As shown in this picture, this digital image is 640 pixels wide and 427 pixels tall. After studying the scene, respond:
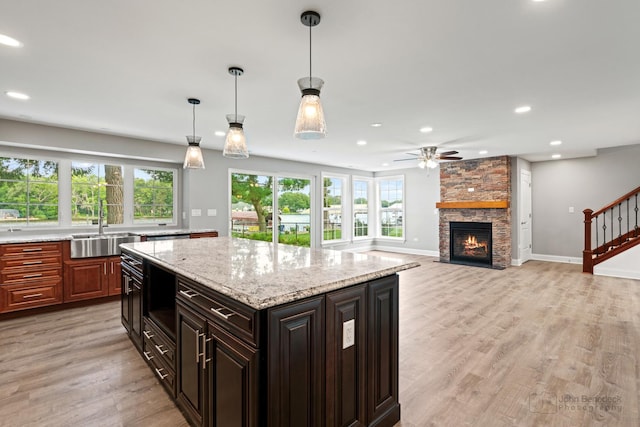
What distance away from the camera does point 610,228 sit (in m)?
6.53

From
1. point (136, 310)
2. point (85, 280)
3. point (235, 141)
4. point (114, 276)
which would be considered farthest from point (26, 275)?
point (235, 141)

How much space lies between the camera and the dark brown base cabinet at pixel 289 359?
1305 mm

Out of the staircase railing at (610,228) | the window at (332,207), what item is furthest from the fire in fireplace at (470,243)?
the window at (332,207)

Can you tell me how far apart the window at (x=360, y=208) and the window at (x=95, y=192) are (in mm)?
5923

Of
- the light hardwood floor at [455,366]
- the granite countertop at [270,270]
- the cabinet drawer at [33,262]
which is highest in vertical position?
the granite countertop at [270,270]

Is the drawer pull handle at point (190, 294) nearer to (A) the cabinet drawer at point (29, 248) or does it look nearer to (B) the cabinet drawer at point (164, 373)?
(B) the cabinet drawer at point (164, 373)

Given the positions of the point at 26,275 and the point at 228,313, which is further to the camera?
the point at 26,275

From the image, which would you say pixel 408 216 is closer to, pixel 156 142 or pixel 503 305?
pixel 503 305

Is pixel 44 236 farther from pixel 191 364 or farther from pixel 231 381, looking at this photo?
pixel 231 381

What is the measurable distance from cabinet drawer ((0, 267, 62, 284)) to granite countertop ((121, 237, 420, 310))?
7.49 ft

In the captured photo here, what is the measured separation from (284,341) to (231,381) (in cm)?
34

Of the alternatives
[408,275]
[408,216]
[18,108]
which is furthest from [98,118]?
[408,216]

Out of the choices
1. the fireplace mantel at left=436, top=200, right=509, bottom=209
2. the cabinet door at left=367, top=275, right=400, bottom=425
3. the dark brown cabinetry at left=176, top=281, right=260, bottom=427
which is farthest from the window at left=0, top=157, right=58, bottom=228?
the fireplace mantel at left=436, top=200, right=509, bottom=209

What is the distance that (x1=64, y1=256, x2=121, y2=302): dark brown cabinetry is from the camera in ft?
13.2
